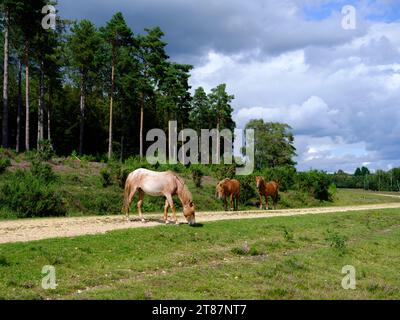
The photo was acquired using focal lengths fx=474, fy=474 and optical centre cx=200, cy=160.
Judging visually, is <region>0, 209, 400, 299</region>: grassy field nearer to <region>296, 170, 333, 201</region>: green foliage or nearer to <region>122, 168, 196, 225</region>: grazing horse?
<region>122, 168, 196, 225</region>: grazing horse

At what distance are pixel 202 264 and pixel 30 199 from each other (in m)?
12.2

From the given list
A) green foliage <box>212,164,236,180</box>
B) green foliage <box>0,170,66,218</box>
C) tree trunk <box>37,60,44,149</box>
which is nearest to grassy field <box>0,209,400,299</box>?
green foliage <box>0,170,66,218</box>

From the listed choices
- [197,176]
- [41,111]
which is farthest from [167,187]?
[41,111]

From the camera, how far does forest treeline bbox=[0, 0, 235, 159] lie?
51312mm

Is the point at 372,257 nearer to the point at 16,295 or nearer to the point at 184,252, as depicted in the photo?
the point at 184,252

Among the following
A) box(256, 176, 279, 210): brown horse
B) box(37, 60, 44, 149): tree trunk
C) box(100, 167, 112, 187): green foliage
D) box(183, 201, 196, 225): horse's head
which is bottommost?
box(183, 201, 196, 225): horse's head

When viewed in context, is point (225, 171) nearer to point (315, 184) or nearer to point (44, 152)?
point (315, 184)

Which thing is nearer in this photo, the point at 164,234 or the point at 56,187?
the point at 164,234

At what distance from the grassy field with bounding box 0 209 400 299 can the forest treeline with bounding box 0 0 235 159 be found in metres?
31.5

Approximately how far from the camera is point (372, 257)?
16.6 m

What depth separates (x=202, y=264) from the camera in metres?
13.2

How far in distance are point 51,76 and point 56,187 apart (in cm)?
2896

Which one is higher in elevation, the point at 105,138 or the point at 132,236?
the point at 105,138

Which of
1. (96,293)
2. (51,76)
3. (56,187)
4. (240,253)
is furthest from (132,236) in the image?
(51,76)
